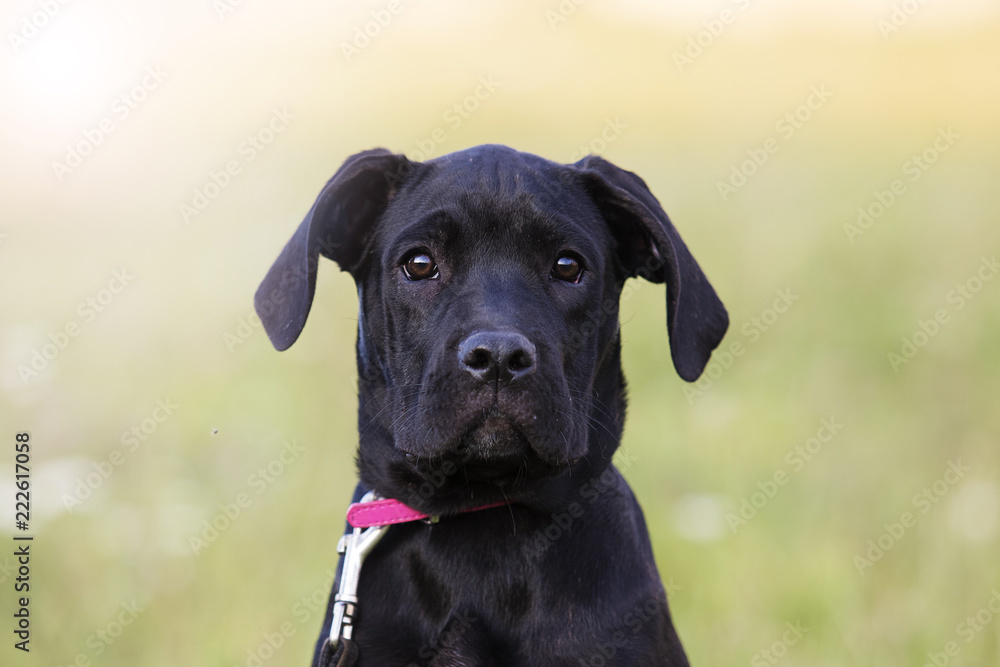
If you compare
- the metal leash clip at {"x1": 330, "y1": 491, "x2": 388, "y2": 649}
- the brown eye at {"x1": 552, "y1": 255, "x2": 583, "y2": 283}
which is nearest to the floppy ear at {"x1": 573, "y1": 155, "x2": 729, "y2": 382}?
the brown eye at {"x1": 552, "y1": 255, "x2": 583, "y2": 283}

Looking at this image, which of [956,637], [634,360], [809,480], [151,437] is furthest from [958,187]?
[151,437]

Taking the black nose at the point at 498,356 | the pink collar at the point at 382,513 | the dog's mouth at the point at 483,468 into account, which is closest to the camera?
the black nose at the point at 498,356

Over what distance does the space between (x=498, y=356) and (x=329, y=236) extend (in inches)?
44.5

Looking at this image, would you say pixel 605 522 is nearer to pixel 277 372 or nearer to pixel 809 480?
pixel 809 480

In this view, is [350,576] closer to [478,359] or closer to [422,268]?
[478,359]

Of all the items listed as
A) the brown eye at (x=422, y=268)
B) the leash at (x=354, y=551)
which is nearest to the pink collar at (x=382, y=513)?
the leash at (x=354, y=551)

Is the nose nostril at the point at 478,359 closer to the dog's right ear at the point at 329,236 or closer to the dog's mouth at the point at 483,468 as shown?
the dog's mouth at the point at 483,468

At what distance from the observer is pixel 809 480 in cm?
655

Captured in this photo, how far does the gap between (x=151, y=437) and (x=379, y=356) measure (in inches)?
137

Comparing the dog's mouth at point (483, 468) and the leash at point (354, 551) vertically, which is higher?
the dog's mouth at point (483, 468)

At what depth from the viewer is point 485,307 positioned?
3.60 meters

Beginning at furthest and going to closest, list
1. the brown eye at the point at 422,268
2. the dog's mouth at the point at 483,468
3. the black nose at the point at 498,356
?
the brown eye at the point at 422,268 → the dog's mouth at the point at 483,468 → the black nose at the point at 498,356

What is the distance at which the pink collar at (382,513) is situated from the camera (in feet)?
12.4

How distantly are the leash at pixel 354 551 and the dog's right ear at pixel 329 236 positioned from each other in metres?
0.66
